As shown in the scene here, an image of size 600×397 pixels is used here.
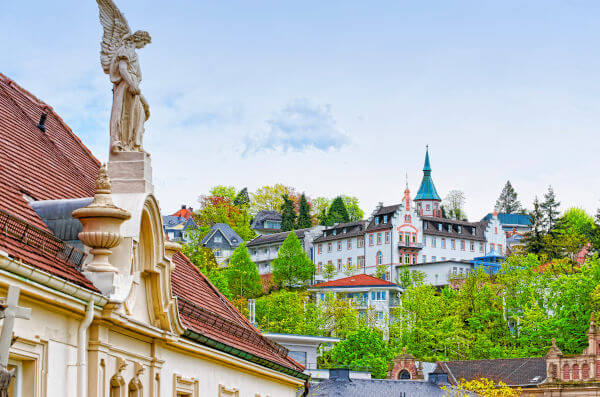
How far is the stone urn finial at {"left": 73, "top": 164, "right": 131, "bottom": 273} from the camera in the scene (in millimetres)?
13469

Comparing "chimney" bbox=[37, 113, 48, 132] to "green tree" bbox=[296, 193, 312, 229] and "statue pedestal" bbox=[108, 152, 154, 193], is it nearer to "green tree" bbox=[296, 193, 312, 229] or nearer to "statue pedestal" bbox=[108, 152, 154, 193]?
"statue pedestal" bbox=[108, 152, 154, 193]

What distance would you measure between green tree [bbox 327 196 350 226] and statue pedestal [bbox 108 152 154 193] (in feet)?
556

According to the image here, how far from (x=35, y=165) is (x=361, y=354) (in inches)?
3695

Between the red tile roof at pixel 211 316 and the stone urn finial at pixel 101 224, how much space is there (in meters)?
4.08

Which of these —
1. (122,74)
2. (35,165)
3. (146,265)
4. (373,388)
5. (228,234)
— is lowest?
(373,388)

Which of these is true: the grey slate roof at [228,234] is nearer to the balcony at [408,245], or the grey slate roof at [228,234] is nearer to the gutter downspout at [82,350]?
the balcony at [408,245]

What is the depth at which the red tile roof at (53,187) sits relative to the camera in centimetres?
1300

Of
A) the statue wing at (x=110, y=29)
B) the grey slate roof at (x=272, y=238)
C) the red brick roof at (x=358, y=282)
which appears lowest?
the statue wing at (x=110, y=29)

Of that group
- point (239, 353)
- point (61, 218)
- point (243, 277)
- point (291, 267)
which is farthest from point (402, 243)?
point (61, 218)

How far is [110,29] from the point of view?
1557 cm

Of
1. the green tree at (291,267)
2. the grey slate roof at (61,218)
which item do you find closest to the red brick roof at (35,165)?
the grey slate roof at (61,218)

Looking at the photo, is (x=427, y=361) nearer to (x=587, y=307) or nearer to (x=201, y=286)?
(x=587, y=307)

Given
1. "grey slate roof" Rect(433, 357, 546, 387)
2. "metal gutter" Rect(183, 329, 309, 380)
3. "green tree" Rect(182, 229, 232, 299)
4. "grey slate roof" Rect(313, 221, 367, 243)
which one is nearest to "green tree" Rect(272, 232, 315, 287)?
"grey slate roof" Rect(313, 221, 367, 243)

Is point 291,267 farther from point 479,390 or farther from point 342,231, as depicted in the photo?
point 479,390
